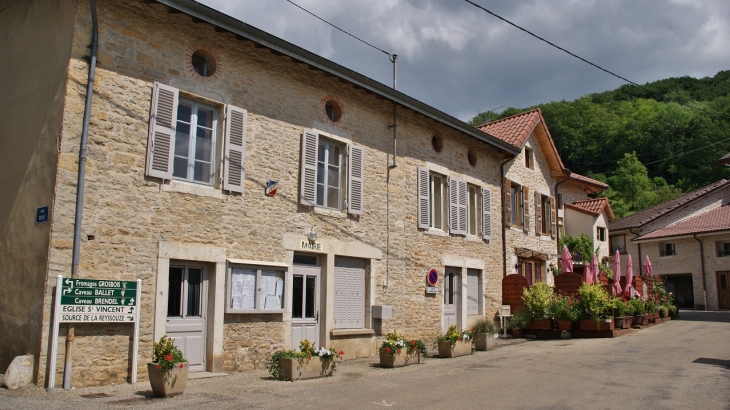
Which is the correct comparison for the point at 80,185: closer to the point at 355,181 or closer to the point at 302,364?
the point at 302,364

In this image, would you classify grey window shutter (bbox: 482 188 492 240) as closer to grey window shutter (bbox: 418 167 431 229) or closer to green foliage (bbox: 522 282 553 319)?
green foliage (bbox: 522 282 553 319)

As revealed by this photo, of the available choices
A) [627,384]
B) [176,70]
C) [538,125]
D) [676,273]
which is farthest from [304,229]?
[676,273]

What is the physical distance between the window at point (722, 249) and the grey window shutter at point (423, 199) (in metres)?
22.4

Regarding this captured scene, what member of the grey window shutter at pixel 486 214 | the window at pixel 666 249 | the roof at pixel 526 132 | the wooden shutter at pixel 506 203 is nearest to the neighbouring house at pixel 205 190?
the grey window shutter at pixel 486 214

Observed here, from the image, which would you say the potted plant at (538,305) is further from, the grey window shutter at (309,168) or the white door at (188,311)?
the white door at (188,311)

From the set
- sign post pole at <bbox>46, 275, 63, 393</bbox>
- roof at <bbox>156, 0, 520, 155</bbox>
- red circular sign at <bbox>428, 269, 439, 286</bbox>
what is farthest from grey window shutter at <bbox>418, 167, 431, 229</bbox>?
sign post pole at <bbox>46, 275, 63, 393</bbox>

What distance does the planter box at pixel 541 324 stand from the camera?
1612 cm

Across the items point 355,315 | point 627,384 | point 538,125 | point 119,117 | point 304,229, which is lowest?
point 627,384

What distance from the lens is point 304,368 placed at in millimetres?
9484

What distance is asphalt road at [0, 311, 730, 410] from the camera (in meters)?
7.39

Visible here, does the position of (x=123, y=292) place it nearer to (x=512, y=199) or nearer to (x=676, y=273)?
(x=512, y=199)

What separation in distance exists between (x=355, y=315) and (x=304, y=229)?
2.36 metres

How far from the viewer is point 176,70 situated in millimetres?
9828

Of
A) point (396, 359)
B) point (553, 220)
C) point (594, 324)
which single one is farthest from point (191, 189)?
point (553, 220)
